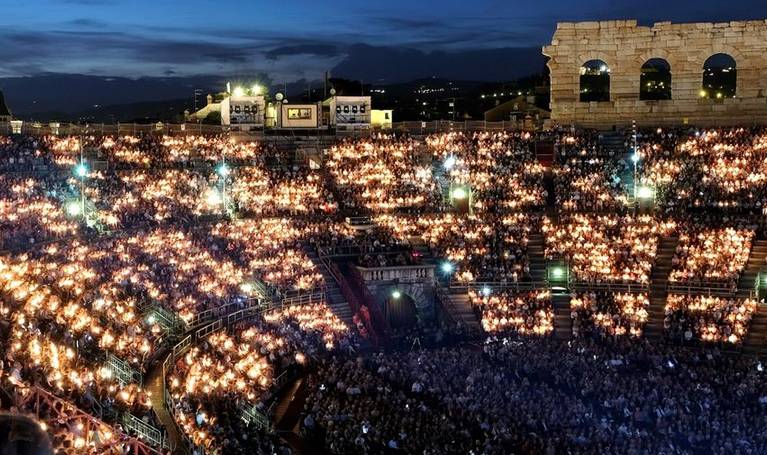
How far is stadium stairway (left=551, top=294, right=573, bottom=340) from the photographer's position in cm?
3878

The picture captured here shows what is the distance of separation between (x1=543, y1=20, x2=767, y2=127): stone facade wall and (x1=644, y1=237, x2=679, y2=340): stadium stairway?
40.9 feet

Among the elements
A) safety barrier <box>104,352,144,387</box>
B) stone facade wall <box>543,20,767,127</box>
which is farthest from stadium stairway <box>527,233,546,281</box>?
safety barrier <box>104,352,144,387</box>

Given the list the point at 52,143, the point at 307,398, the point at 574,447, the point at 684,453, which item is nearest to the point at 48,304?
the point at 307,398

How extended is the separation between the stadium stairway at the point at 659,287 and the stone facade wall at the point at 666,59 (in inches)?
491

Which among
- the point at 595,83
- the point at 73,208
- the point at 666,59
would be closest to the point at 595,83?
the point at 595,83

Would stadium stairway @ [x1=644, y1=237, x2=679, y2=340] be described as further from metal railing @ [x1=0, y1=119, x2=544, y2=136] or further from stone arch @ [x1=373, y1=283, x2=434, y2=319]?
metal railing @ [x1=0, y1=119, x2=544, y2=136]

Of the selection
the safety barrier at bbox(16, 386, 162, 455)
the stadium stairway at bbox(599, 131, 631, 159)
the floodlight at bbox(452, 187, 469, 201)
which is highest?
the stadium stairway at bbox(599, 131, 631, 159)

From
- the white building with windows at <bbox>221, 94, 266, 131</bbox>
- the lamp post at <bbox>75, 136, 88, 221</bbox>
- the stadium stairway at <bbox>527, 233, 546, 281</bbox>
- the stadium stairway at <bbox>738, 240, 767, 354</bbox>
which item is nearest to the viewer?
the stadium stairway at <bbox>738, 240, 767, 354</bbox>

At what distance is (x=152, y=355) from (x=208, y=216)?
16.6 metres

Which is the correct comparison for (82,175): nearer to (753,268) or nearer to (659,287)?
(659,287)

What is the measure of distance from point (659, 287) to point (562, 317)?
14.9ft

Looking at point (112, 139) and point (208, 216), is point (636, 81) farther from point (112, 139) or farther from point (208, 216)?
point (112, 139)

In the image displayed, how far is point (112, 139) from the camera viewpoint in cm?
4794

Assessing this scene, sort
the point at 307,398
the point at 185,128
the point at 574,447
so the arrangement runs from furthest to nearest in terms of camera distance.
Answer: the point at 185,128, the point at 307,398, the point at 574,447
